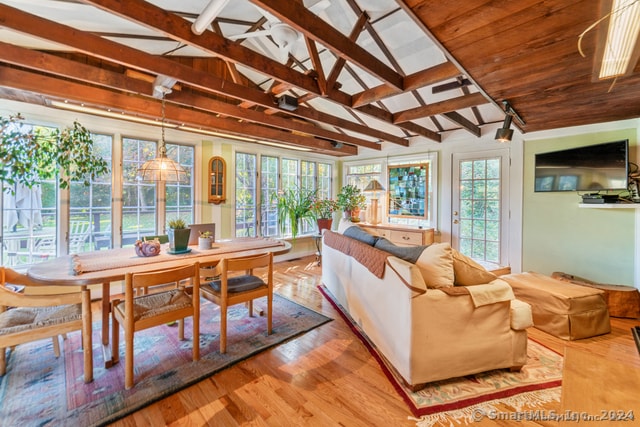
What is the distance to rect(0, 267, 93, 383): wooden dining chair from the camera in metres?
1.79

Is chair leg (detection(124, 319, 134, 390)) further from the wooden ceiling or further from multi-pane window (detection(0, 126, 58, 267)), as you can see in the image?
the wooden ceiling

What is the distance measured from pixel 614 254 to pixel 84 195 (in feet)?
21.9

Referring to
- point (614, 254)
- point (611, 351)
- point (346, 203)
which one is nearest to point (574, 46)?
point (611, 351)

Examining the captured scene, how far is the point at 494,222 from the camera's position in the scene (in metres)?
4.27

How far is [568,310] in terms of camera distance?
2543 millimetres

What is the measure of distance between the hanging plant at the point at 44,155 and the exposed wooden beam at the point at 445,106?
3.83 m

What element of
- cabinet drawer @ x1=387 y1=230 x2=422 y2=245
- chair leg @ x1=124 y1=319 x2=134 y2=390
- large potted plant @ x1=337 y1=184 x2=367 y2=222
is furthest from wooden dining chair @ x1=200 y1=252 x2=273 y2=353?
→ large potted plant @ x1=337 y1=184 x2=367 y2=222

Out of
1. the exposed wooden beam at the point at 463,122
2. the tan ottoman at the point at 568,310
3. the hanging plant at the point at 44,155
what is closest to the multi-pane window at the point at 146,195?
the hanging plant at the point at 44,155

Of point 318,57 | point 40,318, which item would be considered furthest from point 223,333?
point 318,57

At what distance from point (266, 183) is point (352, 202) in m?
1.84

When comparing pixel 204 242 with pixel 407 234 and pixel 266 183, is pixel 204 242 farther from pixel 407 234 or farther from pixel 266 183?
pixel 407 234

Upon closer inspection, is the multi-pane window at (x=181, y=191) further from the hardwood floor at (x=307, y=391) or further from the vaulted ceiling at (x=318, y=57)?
the hardwood floor at (x=307, y=391)

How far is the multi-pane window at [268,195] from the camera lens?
5.38m

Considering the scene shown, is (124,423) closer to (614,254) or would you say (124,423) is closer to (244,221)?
(244,221)
